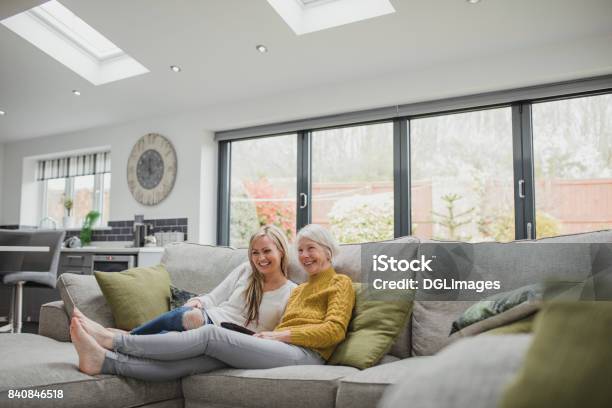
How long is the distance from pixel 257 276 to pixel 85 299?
93 centimetres

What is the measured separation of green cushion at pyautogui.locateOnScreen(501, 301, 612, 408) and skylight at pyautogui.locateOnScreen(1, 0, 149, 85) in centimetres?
509

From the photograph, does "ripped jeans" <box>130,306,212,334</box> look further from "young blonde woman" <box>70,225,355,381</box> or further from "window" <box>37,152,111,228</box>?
"window" <box>37,152,111,228</box>

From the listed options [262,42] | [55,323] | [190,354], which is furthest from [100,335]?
[262,42]

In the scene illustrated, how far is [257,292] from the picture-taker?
99.7 inches

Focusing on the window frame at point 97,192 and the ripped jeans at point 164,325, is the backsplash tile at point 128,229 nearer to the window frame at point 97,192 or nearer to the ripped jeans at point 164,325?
the window frame at point 97,192

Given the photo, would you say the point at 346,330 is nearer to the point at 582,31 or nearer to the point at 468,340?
the point at 468,340

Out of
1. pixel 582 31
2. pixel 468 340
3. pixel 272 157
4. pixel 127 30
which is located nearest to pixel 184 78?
pixel 127 30

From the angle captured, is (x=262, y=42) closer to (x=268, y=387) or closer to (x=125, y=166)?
(x=125, y=166)

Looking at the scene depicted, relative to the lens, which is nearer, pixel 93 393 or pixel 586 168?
pixel 93 393

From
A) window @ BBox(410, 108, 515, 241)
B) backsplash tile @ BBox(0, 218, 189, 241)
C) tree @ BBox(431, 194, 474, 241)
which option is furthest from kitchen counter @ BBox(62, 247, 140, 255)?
tree @ BBox(431, 194, 474, 241)

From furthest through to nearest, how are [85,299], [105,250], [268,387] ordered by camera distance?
[105,250], [85,299], [268,387]

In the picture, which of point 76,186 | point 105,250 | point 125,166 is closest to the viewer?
point 105,250

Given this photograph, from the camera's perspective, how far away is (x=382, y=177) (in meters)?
4.58

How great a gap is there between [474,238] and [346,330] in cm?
227
